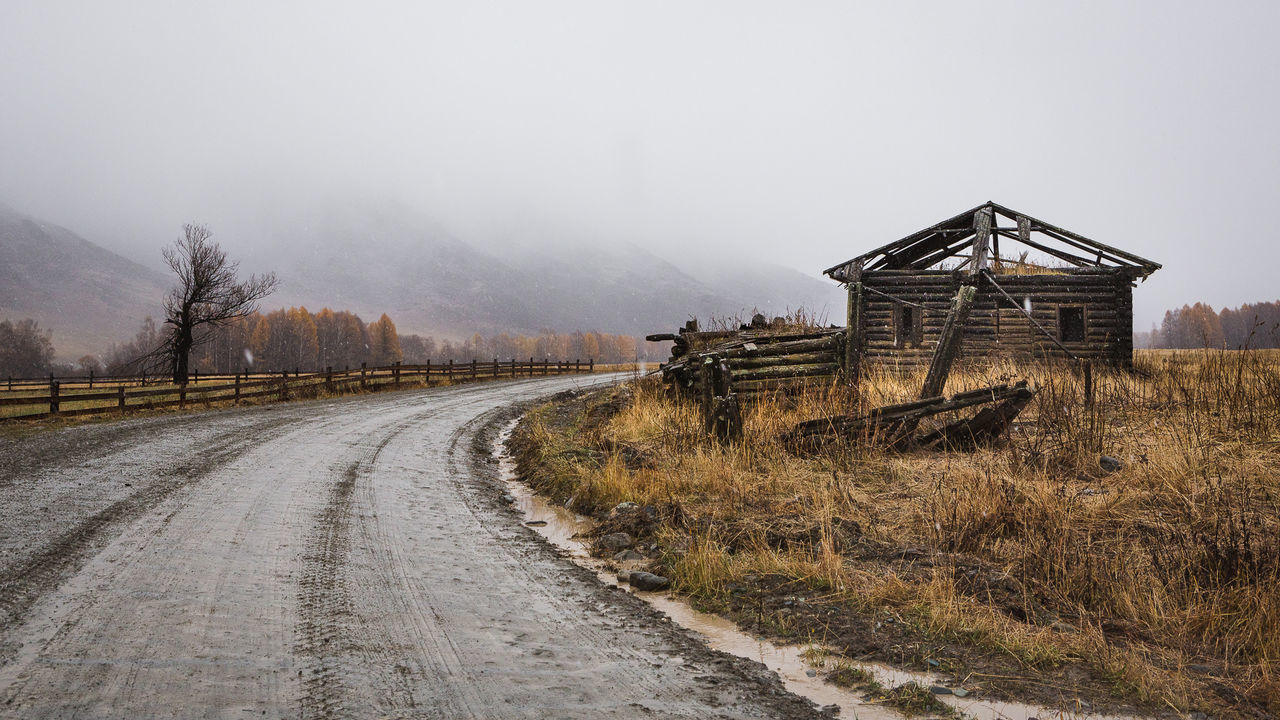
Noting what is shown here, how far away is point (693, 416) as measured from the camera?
9.80 m

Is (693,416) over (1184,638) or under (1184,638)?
over

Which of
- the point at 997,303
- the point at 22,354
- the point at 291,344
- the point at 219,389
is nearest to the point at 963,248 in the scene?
the point at 997,303

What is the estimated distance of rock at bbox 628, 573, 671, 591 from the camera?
4621 mm

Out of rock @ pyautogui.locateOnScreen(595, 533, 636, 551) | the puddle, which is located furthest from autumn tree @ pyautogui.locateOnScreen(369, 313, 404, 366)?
the puddle

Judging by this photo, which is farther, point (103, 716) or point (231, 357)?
point (231, 357)

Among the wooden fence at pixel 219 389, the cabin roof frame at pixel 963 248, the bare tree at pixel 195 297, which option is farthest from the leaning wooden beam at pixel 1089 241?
the bare tree at pixel 195 297

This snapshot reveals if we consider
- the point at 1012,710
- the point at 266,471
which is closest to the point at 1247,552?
the point at 1012,710

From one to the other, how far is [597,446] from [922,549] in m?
5.93

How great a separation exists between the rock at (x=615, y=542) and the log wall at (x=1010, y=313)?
53.5 ft

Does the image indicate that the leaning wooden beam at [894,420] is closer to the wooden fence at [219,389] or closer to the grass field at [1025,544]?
the grass field at [1025,544]

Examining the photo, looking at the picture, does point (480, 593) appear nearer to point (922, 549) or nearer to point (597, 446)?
point (922, 549)

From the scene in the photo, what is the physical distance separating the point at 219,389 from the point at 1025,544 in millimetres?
21582

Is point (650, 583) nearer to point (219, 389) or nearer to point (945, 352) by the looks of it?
point (945, 352)

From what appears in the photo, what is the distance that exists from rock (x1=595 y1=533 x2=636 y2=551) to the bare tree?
29.7 meters
